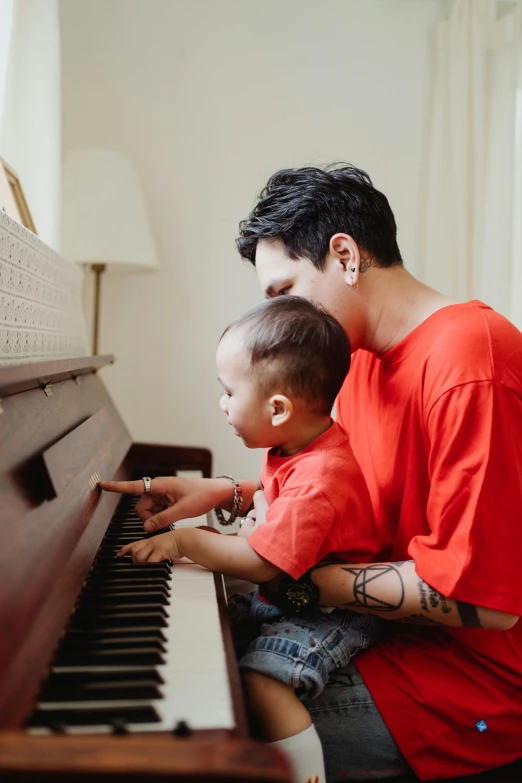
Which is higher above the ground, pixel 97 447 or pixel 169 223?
pixel 169 223

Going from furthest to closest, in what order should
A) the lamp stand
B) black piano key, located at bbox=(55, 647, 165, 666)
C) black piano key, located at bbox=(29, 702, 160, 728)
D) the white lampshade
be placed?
the lamp stand < the white lampshade < black piano key, located at bbox=(55, 647, 165, 666) < black piano key, located at bbox=(29, 702, 160, 728)

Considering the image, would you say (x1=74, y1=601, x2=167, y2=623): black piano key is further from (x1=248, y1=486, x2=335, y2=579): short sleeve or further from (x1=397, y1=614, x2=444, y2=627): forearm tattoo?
(x1=397, y1=614, x2=444, y2=627): forearm tattoo

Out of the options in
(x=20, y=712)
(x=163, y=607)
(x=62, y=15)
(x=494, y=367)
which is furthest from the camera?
(x=62, y=15)

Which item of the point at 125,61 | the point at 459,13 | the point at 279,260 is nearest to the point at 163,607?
the point at 279,260

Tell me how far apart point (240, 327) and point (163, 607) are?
19.1 inches

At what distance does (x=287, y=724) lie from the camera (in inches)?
36.4

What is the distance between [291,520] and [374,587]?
16 centimetres

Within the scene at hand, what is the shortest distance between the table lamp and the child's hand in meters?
1.65

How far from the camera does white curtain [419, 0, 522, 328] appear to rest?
3.01 meters

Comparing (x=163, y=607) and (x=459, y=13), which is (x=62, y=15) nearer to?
(x=459, y=13)

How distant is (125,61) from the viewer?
291 centimetres

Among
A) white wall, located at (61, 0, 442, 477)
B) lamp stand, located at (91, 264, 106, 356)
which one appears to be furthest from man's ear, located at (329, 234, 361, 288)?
white wall, located at (61, 0, 442, 477)

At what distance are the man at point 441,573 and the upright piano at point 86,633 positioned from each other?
0.21 meters

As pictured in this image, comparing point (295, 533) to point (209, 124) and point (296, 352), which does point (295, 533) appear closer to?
point (296, 352)
